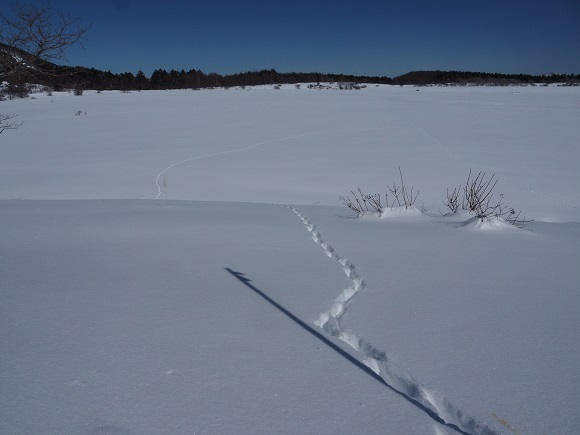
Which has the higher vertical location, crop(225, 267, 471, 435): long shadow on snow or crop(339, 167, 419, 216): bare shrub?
crop(225, 267, 471, 435): long shadow on snow

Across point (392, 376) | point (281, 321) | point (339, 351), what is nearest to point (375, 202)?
point (281, 321)

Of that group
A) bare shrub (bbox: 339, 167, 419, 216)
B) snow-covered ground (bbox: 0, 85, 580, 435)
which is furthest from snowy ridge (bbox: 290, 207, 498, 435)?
bare shrub (bbox: 339, 167, 419, 216)

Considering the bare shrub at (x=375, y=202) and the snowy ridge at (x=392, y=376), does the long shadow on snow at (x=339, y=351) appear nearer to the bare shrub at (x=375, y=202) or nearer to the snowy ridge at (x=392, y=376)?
the snowy ridge at (x=392, y=376)

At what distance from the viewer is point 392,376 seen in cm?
145

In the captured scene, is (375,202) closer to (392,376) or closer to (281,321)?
(281,321)

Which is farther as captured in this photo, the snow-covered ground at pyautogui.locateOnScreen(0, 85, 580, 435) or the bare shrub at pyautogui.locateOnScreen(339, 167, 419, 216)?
the bare shrub at pyautogui.locateOnScreen(339, 167, 419, 216)

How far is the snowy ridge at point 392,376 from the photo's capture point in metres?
1.25

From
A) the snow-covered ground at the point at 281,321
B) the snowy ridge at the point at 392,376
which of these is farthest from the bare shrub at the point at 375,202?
the snowy ridge at the point at 392,376

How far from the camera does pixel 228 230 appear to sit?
3.64 meters

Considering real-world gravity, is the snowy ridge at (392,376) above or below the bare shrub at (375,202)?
above

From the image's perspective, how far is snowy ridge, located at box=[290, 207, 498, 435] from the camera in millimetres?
1248

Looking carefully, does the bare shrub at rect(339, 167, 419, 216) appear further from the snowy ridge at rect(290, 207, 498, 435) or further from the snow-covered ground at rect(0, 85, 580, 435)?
the snowy ridge at rect(290, 207, 498, 435)

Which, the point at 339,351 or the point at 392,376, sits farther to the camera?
the point at 339,351

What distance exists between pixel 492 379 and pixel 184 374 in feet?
3.53
